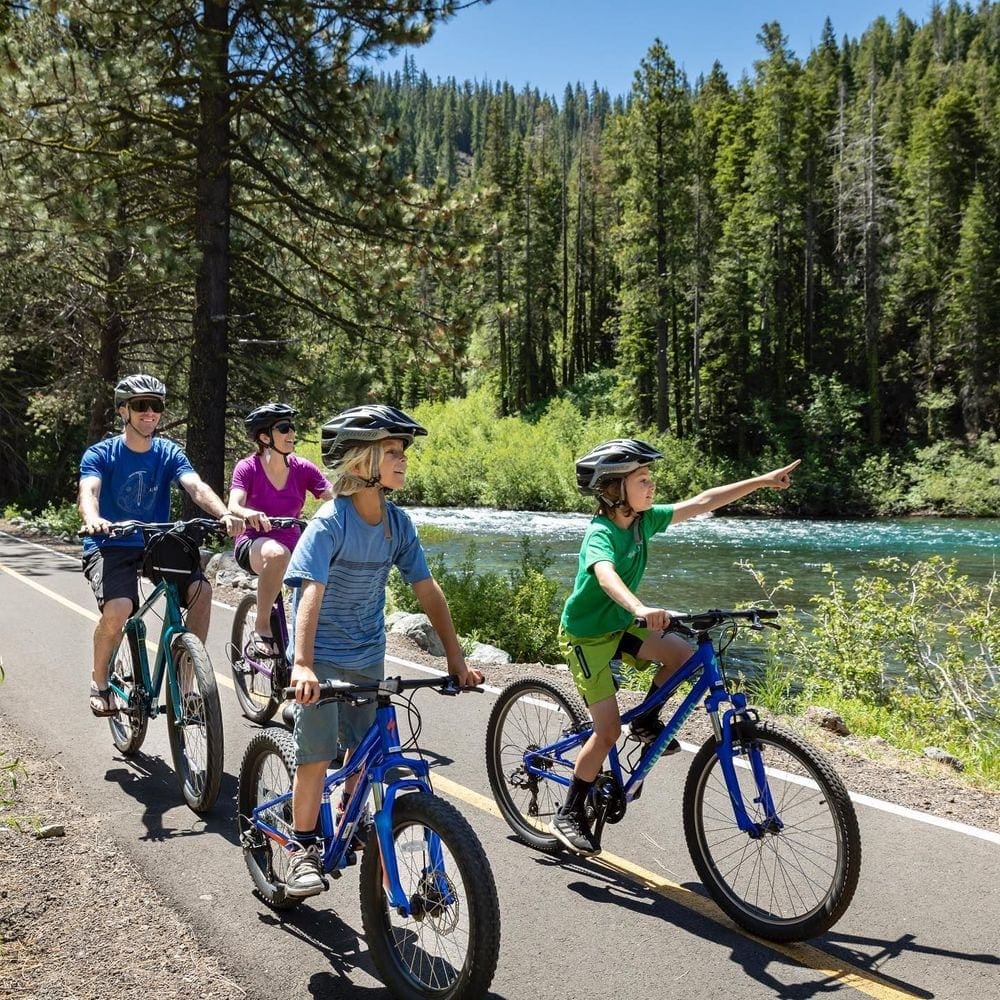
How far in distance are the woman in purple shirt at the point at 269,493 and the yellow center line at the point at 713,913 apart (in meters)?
1.85

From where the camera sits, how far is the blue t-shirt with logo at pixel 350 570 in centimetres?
384

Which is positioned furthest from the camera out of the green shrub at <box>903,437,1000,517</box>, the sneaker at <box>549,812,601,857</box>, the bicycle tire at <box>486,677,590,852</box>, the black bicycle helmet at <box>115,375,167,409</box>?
the green shrub at <box>903,437,1000,517</box>

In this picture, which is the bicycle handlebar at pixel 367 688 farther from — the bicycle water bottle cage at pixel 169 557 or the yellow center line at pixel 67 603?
the yellow center line at pixel 67 603

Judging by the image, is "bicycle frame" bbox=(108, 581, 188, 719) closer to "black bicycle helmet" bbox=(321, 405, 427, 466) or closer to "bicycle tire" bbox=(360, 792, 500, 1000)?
"black bicycle helmet" bbox=(321, 405, 427, 466)

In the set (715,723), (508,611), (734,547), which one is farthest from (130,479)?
(734,547)

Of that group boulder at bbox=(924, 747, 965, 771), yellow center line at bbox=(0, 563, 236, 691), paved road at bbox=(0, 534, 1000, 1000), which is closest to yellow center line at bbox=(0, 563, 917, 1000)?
paved road at bbox=(0, 534, 1000, 1000)

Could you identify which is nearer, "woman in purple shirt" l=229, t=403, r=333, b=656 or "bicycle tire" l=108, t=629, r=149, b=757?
"bicycle tire" l=108, t=629, r=149, b=757

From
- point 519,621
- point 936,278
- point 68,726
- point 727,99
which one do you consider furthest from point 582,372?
point 68,726

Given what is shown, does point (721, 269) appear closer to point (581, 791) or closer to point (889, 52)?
point (581, 791)

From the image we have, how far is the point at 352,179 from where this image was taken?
48.4ft

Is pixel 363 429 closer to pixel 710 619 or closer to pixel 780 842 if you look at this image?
pixel 710 619

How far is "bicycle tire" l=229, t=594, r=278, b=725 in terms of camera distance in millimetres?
7290

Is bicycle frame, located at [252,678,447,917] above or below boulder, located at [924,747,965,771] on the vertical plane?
above

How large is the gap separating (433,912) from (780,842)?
163 centimetres
